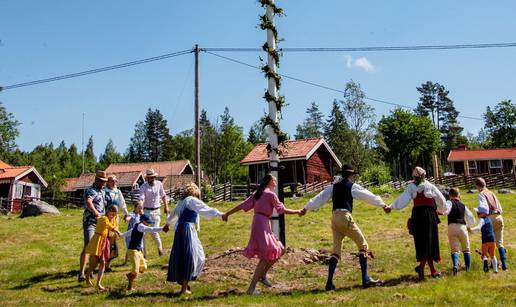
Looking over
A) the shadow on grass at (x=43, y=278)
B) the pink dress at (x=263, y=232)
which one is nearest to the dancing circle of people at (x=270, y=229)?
the pink dress at (x=263, y=232)

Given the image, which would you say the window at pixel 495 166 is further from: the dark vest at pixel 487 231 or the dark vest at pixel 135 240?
the dark vest at pixel 135 240

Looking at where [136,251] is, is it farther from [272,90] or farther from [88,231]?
[272,90]

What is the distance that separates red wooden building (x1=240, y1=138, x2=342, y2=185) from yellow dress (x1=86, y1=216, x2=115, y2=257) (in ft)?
105

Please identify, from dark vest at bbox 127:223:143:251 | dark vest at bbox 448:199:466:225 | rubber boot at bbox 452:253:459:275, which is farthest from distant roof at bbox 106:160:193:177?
rubber boot at bbox 452:253:459:275

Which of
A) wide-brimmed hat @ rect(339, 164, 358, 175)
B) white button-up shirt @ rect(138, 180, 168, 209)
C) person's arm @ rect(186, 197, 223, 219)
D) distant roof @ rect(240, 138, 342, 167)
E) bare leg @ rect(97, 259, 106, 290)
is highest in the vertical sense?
distant roof @ rect(240, 138, 342, 167)

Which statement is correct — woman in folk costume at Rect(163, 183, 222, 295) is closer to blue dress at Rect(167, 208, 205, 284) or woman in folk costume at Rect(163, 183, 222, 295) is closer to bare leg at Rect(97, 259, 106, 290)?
blue dress at Rect(167, 208, 205, 284)

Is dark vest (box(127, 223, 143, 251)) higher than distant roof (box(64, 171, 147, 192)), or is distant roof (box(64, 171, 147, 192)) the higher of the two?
distant roof (box(64, 171, 147, 192))

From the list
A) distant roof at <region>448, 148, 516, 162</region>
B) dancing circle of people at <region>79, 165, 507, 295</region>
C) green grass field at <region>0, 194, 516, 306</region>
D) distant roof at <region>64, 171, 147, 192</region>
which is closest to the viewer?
green grass field at <region>0, 194, 516, 306</region>

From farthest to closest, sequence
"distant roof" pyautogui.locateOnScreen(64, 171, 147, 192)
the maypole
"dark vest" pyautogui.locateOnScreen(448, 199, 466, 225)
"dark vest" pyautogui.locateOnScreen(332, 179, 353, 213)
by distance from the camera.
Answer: "distant roof" pyautogui.locateOnScreen(64, 171, 147, 192), the maypole, "dark vest" pyautogui.locateOnScreen(448, 199, 466, 225), "dark vest" pyautogui.locateOnScreen(332, 179, 353, 213)

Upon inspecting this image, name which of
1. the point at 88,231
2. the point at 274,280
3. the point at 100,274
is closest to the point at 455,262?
the point at 274,280

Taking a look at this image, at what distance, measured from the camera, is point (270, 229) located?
8.48m

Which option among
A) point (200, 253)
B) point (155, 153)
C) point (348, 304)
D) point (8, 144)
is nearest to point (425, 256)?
point (348, 304)

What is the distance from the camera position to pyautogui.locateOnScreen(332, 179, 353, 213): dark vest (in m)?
8.69

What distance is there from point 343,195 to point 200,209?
8.24 ft
